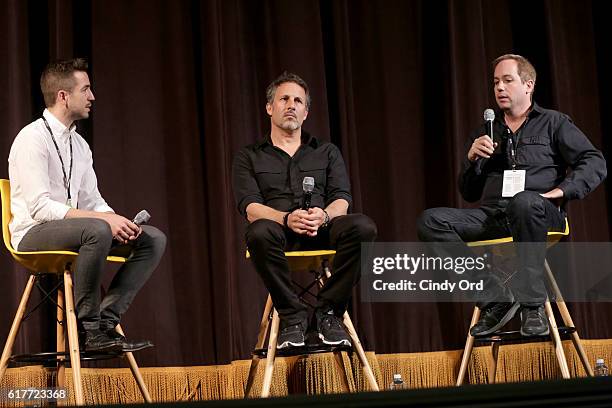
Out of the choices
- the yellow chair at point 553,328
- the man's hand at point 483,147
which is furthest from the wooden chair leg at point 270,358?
the man's hand at point 483,147

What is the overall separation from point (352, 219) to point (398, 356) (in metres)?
1.25

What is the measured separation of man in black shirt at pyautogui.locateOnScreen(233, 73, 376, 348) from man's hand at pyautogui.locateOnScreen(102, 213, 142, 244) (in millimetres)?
404

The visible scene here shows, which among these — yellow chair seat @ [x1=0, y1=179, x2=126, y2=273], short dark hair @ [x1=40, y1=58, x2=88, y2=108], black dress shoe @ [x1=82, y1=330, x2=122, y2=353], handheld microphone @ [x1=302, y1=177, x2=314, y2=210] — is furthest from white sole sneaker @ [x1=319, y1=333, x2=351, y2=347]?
short dark hair @ [x1=40, y1=58, x2=88, y2=108]

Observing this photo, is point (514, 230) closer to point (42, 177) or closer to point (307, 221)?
point (307, 221)

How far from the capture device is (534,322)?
Result: 3100 millimetres

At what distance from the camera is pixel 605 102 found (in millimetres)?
4625

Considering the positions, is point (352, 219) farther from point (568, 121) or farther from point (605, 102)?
point (605, 102)

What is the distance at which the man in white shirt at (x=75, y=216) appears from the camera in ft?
9.54

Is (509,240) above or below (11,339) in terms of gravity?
above

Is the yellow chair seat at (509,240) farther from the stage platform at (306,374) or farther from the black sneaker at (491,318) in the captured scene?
the stage platform at (306,374)

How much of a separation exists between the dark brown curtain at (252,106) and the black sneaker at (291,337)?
34.2 inches

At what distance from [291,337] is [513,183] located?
1.08 metres

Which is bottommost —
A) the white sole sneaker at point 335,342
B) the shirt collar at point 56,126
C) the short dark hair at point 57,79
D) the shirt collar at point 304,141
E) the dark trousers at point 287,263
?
the white sole sneaker at point 335,342

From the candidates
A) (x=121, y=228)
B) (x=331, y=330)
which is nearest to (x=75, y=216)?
(x=121, y=228)
